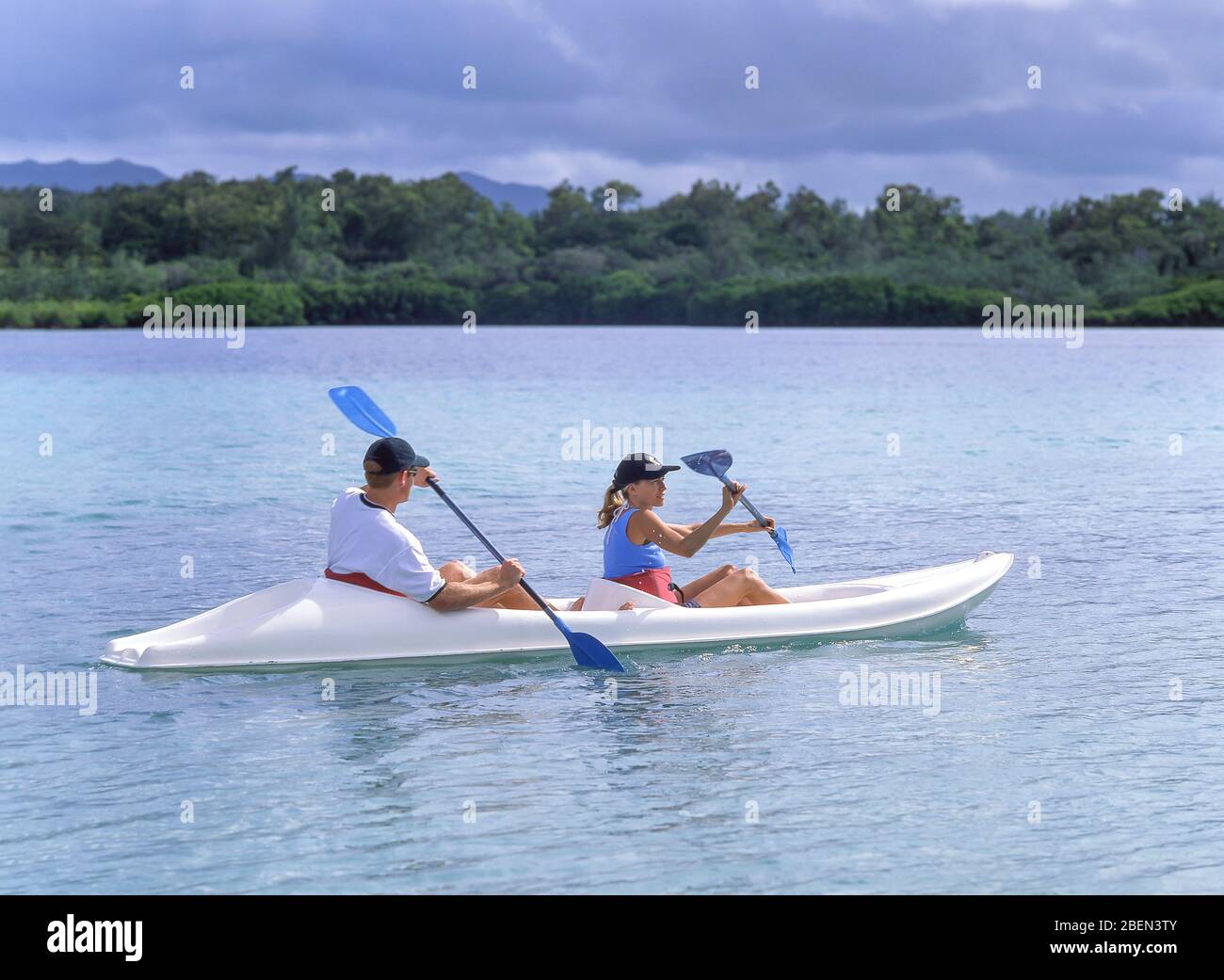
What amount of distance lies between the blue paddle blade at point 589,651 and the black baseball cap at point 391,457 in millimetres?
1169

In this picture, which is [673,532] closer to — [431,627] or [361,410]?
[431,627]

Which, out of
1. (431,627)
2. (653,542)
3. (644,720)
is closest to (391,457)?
(431,627)

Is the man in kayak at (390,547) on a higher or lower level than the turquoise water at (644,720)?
higher

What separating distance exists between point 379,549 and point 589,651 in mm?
1168

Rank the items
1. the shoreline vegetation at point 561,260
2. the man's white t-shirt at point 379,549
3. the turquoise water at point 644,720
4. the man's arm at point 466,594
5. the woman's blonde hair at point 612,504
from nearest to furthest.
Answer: the turquoise water at point 644,720 < the man's white t-shirt at point 379,549 < the man's arm at point 466,594 < the woman's blonde hair at point 612,504 < the shoreline vegetation at point 561,260

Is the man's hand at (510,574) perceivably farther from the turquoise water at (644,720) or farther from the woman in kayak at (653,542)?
the woman in kayak at (653,542)

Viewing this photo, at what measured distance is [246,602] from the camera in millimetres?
7539

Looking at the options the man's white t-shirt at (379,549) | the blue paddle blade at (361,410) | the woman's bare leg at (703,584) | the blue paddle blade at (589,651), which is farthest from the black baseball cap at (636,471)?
the blue paddle blade at (361,410)

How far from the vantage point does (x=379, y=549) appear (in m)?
7.29

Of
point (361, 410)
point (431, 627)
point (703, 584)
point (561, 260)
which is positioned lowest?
point (431, 627)


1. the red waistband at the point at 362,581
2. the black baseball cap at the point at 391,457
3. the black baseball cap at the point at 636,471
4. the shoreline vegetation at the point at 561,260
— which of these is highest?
the shoreline vegetation at the point at 561,260

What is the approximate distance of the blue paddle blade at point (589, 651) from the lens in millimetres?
7523

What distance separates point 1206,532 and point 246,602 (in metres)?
8.25
